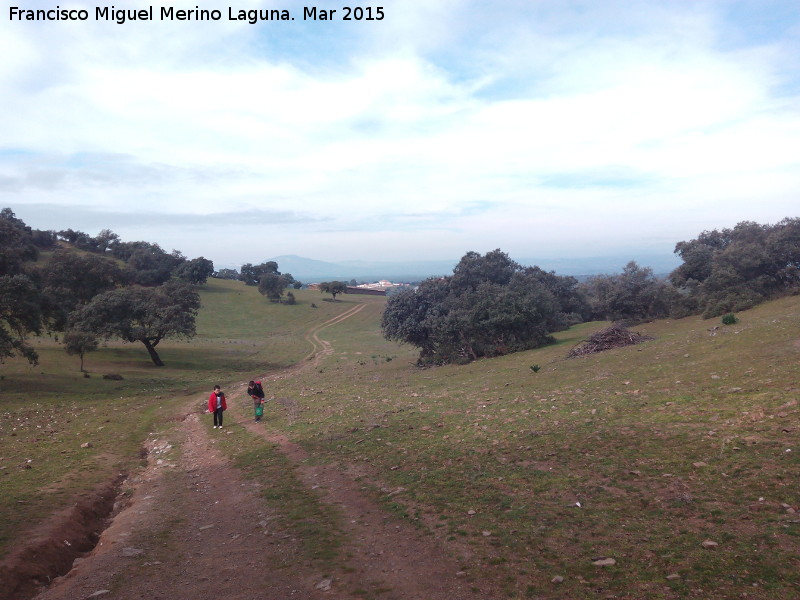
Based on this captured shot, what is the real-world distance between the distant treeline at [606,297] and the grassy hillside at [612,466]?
1412 cm

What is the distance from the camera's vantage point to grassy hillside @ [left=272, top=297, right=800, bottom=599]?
6555 millimetres

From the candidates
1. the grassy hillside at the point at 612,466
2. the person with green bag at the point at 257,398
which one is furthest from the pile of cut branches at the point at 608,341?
the person with green bag at the point at 257,398

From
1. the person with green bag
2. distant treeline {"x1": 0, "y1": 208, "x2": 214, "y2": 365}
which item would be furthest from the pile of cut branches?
distant treeline {"x1": 0, "y1": 208, "x2": 214, "y2": 365}

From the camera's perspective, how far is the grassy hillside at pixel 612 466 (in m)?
6.55

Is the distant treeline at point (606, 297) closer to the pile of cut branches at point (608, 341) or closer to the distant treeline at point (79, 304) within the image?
the pile of cut branches at point (608, 341)

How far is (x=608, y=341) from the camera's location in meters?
28.4

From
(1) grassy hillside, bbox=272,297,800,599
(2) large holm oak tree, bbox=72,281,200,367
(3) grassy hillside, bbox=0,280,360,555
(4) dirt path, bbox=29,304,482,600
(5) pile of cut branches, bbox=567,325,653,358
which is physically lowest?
(3) grassy hillside, bbox=0,280,360,555

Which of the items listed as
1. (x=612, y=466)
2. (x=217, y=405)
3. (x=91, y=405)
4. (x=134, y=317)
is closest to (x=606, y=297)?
→ (x=217, y=405)

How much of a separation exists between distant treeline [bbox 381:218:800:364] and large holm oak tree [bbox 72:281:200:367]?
19089mm

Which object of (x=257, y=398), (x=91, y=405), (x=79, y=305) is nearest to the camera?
(x=257, y=398)

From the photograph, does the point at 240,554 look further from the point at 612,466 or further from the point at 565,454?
the point at 612,466

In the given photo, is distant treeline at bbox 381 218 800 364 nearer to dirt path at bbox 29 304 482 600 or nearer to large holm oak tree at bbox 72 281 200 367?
large holm oak tree at bbox 72 281 200 367

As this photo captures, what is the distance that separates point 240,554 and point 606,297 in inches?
1618

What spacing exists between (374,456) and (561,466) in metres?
4.77
